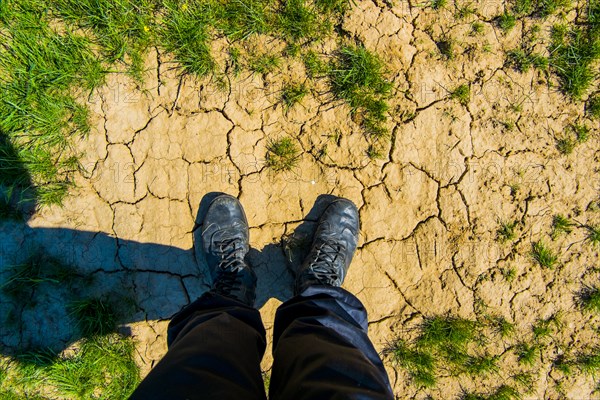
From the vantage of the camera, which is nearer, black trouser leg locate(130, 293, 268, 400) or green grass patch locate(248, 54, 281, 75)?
black trouser leg locate(130, 293, 268, 400)

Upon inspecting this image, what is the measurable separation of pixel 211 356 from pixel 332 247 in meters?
1.07

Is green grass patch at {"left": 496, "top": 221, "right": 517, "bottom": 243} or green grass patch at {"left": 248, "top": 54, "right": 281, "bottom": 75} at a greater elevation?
green grass patch at {"left": 248, "top": 54, "right": 281, "bottom": 75}

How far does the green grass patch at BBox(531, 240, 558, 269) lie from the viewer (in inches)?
108

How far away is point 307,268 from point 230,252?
1.65ft

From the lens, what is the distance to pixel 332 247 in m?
2.65

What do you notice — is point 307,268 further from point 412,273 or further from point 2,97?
point 2,97

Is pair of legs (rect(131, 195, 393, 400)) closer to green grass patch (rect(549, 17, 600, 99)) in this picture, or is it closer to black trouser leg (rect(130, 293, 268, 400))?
black trouser leg (rect(130, 293, 268, 400))

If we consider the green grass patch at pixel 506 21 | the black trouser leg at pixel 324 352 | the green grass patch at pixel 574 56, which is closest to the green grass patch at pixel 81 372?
the black trouser leg at pixel 324 352

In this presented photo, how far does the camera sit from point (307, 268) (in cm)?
261

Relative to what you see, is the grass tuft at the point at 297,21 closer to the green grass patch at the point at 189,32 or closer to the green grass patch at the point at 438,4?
the green grass patch at the point at 189,32

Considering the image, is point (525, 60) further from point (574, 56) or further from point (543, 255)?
point (543, 255)

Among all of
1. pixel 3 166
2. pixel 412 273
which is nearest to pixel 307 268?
pixel 412 273

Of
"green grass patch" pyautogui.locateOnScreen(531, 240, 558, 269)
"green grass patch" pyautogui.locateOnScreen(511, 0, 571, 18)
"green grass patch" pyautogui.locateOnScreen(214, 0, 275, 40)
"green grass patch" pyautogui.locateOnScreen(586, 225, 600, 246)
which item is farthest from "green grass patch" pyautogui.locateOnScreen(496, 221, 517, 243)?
"green grass patch" pyautogui.locateOnScreen(214, 0, 275, 40)

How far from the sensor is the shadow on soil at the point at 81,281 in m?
2.77
